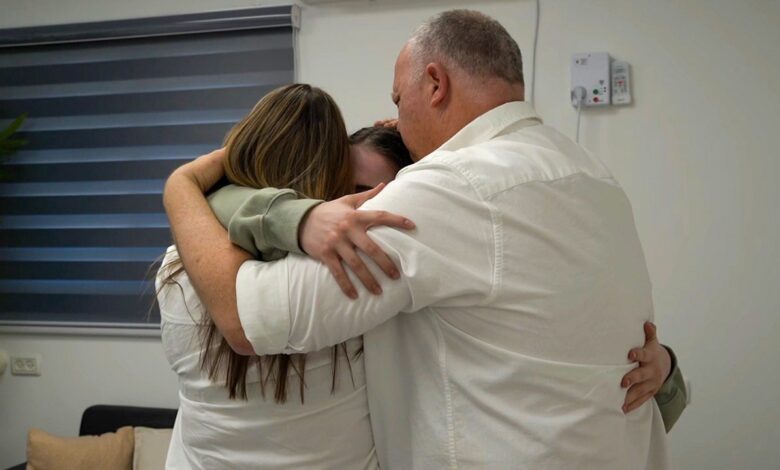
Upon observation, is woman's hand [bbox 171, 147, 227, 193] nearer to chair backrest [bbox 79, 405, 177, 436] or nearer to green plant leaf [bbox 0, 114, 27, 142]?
chair backrest [bbox 79, 405, 177, 436]

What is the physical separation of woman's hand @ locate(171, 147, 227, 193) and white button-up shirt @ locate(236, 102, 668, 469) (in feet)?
1.07

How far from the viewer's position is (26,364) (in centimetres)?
372

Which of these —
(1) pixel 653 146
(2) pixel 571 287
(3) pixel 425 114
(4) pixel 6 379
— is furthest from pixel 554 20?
(4) pixel 6 379

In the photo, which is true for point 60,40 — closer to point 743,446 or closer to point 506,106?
point 506,106

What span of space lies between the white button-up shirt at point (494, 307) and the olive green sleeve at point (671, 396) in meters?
0.22

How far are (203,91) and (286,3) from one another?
0.52 m

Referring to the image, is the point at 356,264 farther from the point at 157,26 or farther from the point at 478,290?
the point at 157,26

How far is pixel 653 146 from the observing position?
2.85 meters

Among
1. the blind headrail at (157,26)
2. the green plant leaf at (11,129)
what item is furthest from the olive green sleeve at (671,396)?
the green plant leaf at (11,129)

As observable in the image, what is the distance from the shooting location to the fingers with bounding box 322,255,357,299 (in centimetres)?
112

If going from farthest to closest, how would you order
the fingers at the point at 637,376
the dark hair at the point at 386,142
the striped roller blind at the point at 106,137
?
the striped roller blind at the point at 106,137 → the dark hair at the point at 386,142 → the fingers at the point at 637,376

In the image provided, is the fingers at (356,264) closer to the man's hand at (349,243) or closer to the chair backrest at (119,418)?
the man's hand at (349,243)

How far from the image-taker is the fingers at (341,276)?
1121mm

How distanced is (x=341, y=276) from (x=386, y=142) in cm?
54
